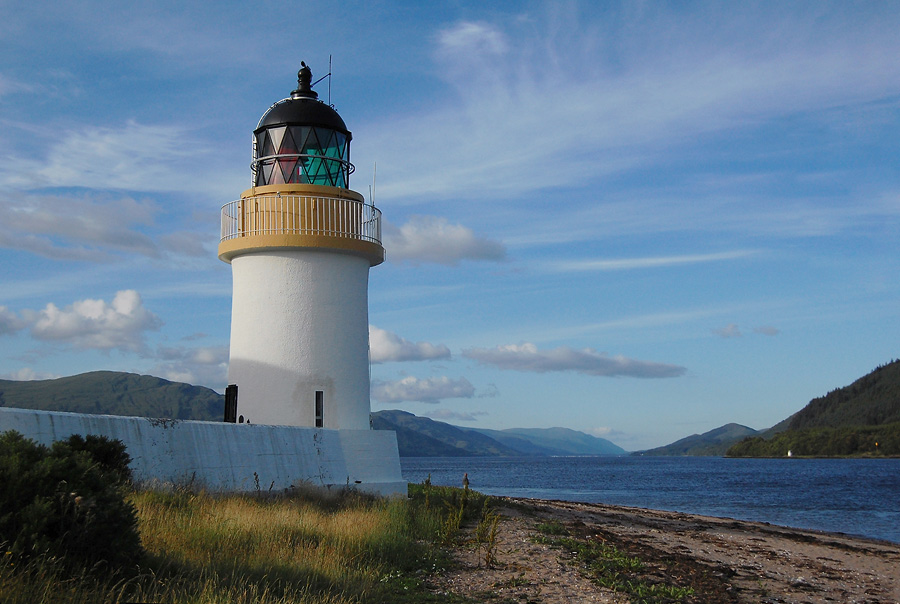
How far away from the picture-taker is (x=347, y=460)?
15.0m

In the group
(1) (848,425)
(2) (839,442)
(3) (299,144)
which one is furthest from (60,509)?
(1) (848,425)

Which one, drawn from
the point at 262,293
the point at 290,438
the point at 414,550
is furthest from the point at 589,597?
the point at 262,293

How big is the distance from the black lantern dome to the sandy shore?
7504mm

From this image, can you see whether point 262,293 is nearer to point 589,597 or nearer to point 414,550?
point 414,550

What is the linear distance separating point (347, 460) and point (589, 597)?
6.76 metres

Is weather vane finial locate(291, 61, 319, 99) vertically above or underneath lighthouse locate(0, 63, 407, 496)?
above

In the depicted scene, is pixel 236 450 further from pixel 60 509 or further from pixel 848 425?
pixel 848 425

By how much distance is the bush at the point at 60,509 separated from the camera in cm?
541

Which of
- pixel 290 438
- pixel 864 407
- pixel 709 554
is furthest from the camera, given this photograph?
pixel 864 407

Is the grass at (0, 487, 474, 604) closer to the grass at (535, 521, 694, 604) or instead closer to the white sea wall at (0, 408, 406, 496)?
the white sea wall at (0, 408, 406, 496)

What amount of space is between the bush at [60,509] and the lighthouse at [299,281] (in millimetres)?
8812

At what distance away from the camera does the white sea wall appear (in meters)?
8.90

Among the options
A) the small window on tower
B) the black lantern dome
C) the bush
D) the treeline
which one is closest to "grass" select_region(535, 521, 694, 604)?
the small window on tower

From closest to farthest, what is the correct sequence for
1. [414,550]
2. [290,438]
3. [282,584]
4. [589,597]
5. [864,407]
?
1. [282,584]
2. [589,597]
3. [414,550]
4. [290,438]
5. [864,407]
